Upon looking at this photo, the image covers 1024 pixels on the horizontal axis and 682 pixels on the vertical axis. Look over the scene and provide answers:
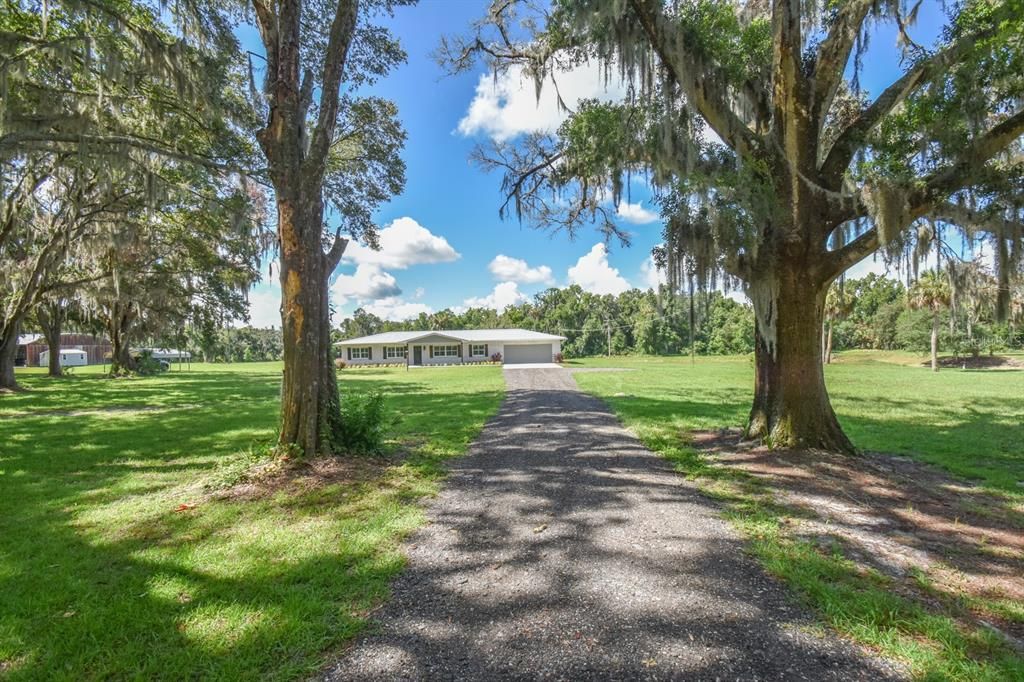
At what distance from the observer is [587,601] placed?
2523 mm

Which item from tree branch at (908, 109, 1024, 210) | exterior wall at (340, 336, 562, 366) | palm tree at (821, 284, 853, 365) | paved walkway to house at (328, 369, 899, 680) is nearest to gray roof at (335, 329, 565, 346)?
exterior wall at (340, 336, 562, 366)

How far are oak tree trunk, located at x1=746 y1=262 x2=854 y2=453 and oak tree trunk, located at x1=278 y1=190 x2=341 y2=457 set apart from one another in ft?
18.2

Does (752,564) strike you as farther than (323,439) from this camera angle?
No

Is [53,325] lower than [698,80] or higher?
lower

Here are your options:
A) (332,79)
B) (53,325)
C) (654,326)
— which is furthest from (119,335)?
(654,326)

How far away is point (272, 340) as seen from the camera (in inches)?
3046

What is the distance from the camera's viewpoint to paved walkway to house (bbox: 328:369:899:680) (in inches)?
79.5

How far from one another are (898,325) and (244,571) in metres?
55.6

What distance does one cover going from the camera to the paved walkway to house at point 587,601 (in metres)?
2.02

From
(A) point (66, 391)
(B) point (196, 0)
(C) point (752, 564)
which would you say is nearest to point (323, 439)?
(C) point (752, 564)

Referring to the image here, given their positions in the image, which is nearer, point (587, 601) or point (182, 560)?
point (587, 601)

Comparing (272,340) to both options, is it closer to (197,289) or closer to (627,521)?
(197,289)

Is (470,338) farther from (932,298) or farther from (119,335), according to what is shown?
(932,298)

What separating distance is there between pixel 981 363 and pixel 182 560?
4470cm
